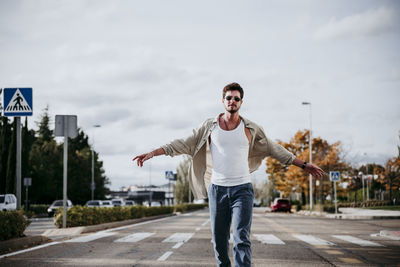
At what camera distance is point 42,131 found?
291 ft

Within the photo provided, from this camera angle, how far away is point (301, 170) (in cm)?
4784

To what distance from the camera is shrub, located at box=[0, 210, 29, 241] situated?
10.6 meters

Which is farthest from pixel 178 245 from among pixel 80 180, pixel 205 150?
pixel 80 180

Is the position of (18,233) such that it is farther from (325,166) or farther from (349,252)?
(325,166)

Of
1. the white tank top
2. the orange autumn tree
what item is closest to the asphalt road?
the white tank top

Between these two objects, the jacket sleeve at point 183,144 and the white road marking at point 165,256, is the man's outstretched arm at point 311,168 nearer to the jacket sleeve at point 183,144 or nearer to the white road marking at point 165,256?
the jacket sleeve at point 183,144

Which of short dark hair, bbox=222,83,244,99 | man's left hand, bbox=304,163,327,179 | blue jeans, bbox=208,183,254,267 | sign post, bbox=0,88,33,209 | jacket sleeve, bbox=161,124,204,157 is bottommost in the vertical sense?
blue jeans, bbox=208,183,254,267

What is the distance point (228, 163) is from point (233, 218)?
55cm

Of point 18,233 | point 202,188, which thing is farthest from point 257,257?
point 18,233

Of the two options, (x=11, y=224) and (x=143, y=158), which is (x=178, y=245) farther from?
(x=143, y=158)

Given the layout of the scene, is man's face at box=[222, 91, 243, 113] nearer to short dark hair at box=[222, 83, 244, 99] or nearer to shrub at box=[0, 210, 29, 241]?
short dark hair at box=[222, 83, 244, 99]

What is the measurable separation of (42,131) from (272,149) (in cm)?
8837

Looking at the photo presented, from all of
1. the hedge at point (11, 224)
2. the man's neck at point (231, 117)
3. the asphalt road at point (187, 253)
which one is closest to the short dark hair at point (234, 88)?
the man's neck at point (231, 117)

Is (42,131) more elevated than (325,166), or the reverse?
(42,131)
